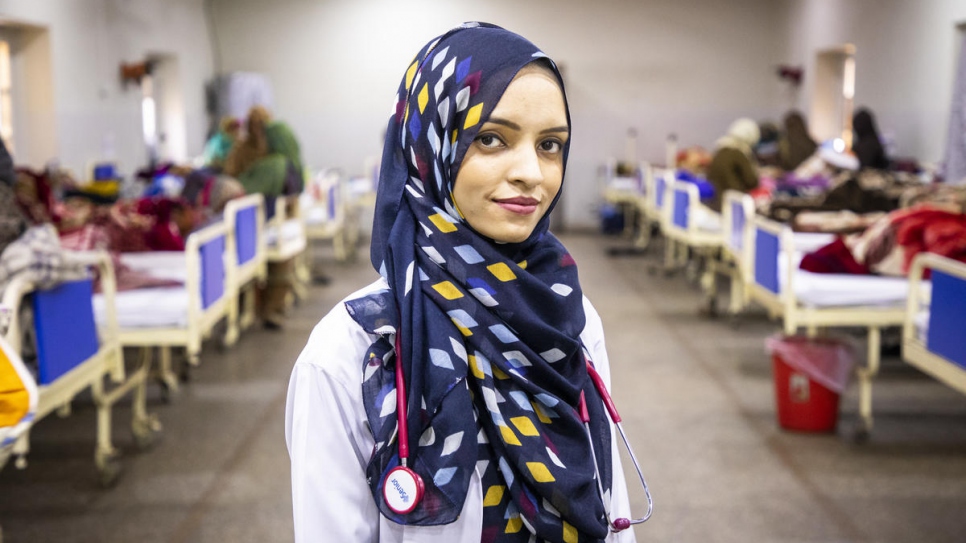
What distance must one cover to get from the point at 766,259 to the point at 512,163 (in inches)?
146

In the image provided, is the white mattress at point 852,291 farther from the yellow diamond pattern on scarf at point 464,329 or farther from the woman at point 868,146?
the woman at point 868,146

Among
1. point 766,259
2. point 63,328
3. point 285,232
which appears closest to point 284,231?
point 285,232

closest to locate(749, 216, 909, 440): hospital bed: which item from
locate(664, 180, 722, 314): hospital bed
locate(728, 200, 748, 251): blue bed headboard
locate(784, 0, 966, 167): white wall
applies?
locate(728, 200, 748, 251): blue bed headboard

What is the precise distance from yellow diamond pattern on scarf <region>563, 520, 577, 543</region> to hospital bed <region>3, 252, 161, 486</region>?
186 centimetres

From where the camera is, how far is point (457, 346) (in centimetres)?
118

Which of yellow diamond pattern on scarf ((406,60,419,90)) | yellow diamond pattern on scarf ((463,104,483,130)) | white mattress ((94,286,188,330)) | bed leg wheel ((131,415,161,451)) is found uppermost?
yellow diamond pattern on scarf ((406,60,419,90))

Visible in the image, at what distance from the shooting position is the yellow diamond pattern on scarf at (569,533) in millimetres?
1212

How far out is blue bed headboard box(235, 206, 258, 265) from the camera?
510cm

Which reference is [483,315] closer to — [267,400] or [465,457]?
[465,457]

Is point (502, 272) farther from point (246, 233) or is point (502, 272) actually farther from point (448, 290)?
point (246, 233)

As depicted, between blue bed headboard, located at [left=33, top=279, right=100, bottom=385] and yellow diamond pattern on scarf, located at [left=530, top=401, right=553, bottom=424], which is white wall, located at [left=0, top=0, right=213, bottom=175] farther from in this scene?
yellow diamond pattern on scarf, located at [left=530, top=401, right=553, bottom=424]

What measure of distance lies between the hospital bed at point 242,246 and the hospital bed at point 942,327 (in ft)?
9.82

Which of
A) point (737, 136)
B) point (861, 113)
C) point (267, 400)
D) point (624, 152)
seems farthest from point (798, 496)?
point (624, 152)

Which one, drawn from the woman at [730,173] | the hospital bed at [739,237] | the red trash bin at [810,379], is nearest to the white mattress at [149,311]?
the red trash bin at [810,379]
